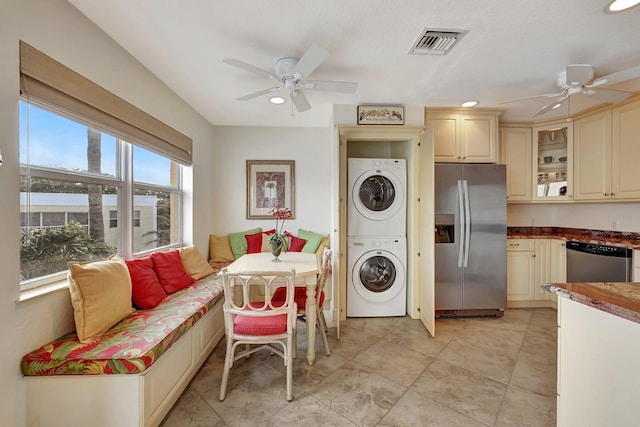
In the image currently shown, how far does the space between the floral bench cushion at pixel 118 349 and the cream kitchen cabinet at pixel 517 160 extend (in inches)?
155

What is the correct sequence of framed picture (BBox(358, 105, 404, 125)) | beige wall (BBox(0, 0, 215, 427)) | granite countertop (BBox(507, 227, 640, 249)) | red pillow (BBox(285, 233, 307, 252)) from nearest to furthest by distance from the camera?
beige wall (BBox(0, 0, 215, 427)) → granite countertop (BBox(507, 227, 640, 249)) → framed picture (BBox(358, 105, 404, 125)) → red pillow (BBox(285, 233, 307, 252))

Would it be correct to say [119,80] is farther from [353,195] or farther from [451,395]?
[451,395]

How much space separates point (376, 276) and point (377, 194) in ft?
3.22

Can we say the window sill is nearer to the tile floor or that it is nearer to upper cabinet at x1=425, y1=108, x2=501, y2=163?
the tile floor

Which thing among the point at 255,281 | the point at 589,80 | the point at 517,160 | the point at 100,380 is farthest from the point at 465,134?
the point at 100,380

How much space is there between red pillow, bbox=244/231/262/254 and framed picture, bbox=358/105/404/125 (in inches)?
78.7

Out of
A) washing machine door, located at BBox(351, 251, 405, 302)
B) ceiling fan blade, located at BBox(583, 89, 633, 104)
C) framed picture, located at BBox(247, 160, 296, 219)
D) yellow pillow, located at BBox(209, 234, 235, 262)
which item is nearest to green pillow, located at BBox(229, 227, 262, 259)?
yellow pillow, located at BBox(209, 234, 235, 262)

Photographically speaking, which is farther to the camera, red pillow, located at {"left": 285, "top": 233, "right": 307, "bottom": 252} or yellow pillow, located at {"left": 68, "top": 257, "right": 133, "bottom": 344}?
red pillow, located at {"left": 285, "top": 233, "right": 307, "bottom": 252}

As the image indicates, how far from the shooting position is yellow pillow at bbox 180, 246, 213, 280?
2604 mm

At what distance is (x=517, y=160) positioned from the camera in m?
3.36

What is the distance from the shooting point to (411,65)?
2094 mm

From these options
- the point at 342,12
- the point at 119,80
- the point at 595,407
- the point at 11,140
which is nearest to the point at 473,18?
the point at 342,12

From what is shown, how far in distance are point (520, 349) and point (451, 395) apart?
1117 millimetres

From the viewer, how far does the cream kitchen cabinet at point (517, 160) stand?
3.35m
